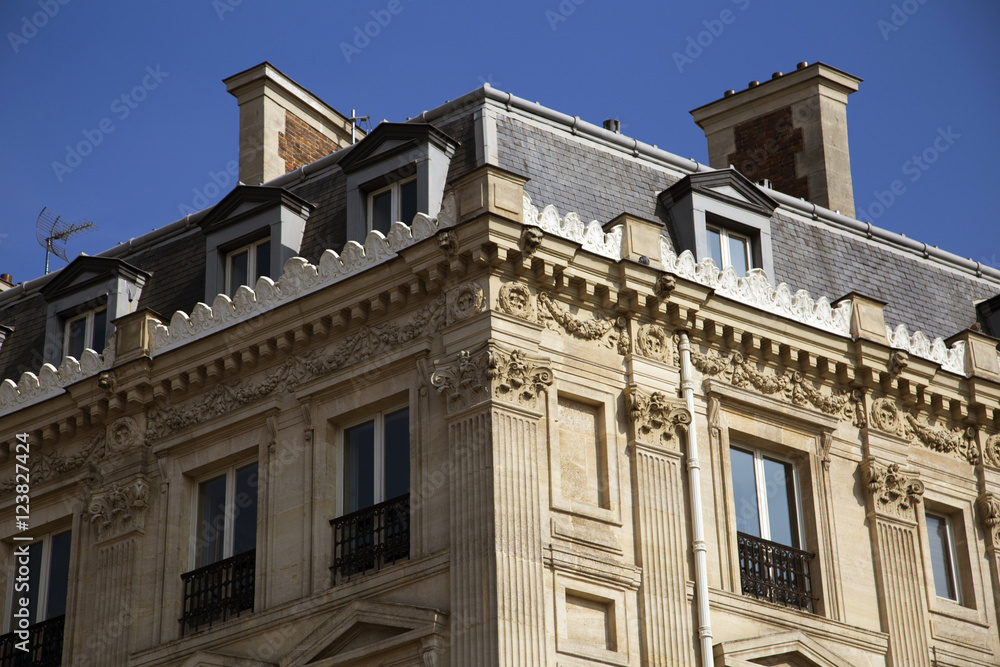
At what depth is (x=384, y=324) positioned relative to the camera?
24797mm

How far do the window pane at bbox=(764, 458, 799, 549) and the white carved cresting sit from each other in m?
2.78

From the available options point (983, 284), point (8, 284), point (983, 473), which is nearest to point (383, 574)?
point (983, 473)

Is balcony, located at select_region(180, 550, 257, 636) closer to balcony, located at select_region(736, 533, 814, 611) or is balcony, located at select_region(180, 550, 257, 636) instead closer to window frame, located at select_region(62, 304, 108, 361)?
window frame, located at select_region(62, 304, 108, 361)

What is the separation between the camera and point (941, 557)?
27.3 meters

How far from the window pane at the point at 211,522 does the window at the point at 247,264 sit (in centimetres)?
289

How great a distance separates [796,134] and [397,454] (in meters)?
11.5

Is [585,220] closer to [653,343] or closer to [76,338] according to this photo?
[653,343]

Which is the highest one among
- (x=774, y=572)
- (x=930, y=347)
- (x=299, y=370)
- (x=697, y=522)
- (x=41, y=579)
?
(x=930, y=347)

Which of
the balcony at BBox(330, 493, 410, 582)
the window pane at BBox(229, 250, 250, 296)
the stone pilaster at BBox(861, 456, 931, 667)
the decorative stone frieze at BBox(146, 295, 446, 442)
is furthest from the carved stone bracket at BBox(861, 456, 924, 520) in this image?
the window pane at BBox(229, 250, 250, 296)

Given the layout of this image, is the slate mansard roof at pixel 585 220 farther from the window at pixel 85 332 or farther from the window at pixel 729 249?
the window at pixel 85 332

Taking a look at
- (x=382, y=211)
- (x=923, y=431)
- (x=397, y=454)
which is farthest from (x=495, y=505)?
(x=923, y=431)

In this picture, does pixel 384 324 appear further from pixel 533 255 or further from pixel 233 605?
pixel 233 605

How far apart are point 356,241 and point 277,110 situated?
6.73 m

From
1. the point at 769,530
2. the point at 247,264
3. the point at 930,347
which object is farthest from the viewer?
the point at 930,347
